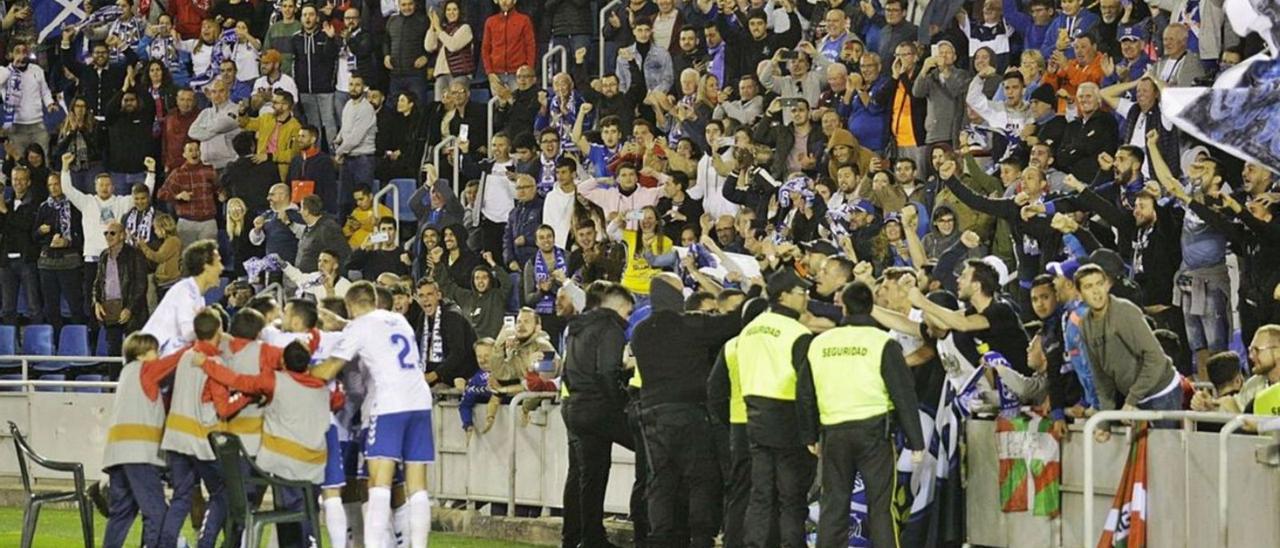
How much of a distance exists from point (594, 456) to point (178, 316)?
2.89 m

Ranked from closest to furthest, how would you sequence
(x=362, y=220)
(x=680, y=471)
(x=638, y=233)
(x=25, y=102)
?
(x=680, y=471), (x=638, y=233), (x=362, y=220), (x=25, y=102)

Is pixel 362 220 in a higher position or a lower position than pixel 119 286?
higher

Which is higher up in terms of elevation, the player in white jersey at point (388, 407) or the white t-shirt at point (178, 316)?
the white t-shirt at point (178, 316)

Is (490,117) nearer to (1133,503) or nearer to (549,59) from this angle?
(549,59)

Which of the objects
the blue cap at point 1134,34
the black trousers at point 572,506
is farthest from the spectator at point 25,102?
the blue cap at point 1134,34

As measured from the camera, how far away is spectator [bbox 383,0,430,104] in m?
24.6

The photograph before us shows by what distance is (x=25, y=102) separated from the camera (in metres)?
26.4

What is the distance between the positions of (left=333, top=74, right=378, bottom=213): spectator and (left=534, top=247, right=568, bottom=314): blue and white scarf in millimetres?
4592

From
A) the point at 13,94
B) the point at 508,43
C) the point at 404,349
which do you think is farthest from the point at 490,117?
the point at 404,349

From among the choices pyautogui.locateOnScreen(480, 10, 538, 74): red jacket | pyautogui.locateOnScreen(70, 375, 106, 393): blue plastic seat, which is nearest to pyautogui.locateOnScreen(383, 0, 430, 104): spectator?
pyautogui.locateOnScreen(480, 10, 538, 74): red jacket

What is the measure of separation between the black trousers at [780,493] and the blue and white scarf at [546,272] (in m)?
6.34

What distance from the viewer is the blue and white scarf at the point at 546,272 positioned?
19578mm

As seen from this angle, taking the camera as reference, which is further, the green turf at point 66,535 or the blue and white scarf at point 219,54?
the blue and white scarf at point 219,54

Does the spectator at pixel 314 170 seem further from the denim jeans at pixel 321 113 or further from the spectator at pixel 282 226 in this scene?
the spectator at pixel 282 226
